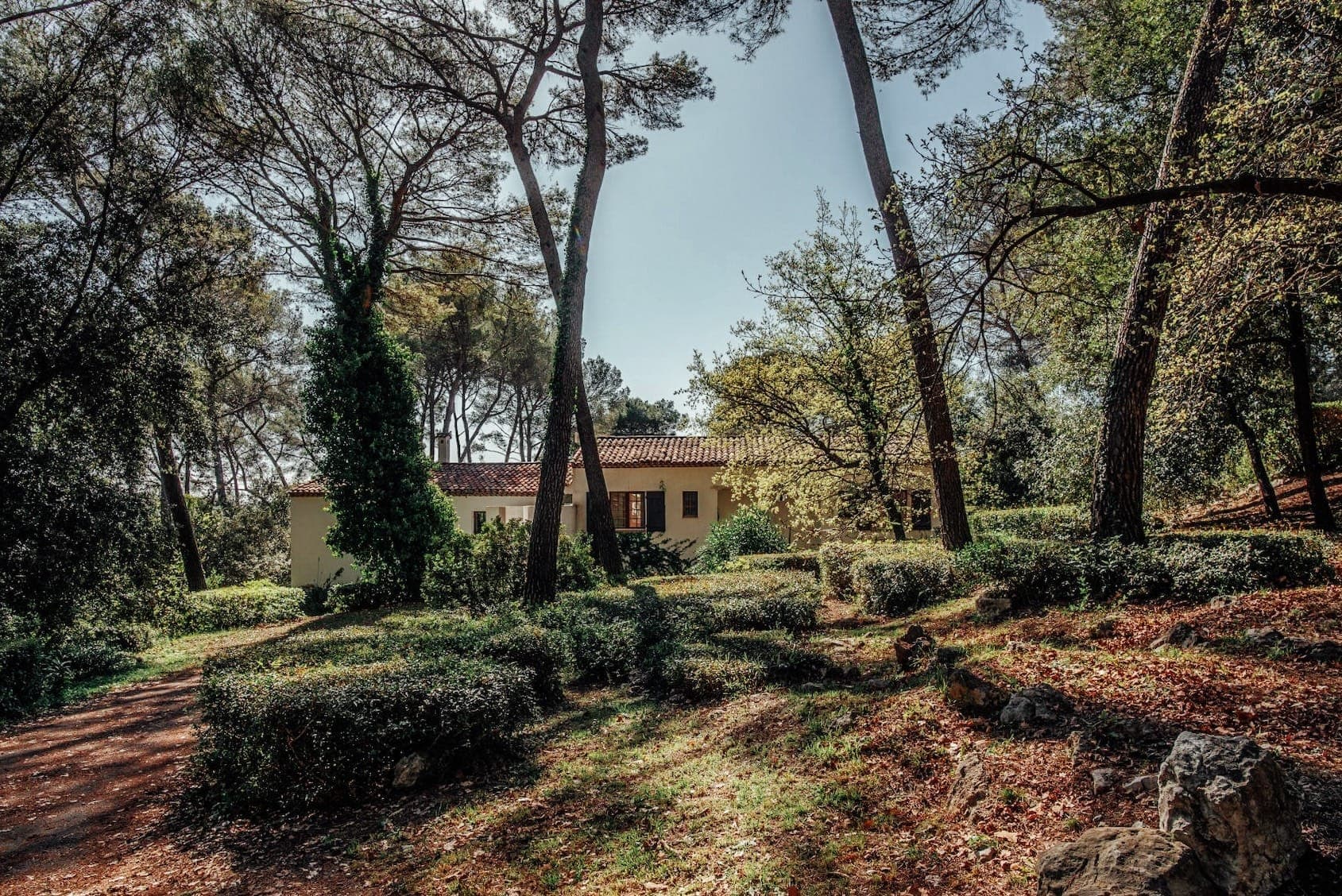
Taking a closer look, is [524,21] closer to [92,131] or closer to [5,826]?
[92,131]

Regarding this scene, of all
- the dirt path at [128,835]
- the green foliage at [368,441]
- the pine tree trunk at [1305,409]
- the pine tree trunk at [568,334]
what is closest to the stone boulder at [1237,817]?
the dirt path at [128,835]

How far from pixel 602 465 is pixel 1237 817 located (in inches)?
790

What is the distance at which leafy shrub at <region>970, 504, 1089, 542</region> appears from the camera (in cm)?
1184

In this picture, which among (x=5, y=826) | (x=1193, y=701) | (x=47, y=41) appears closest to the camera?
(x=1193, y=701)

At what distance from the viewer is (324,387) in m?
15.2

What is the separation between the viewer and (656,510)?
2245 cm

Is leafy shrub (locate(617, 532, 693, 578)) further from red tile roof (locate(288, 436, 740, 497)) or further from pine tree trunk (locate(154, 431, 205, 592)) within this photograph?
pine tree trunk (locate(154, 431, 205, 592))

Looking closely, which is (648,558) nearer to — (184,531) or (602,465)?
(602,465)

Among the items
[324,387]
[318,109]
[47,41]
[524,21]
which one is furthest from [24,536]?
[524,21]

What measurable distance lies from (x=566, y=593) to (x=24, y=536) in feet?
25.4

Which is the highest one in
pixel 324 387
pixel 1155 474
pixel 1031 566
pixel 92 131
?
pixel 92 131

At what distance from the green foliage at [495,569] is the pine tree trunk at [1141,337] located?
8.58m

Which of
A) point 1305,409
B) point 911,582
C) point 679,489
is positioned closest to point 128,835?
point 911,582

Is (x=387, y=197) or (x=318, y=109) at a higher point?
(x=318, y=109)
